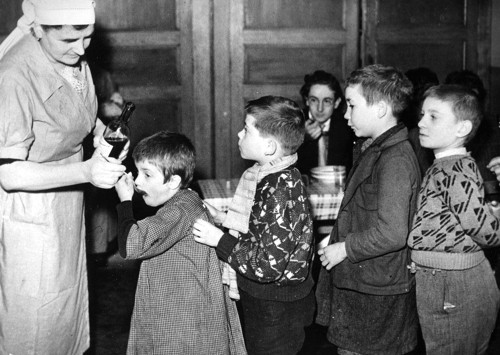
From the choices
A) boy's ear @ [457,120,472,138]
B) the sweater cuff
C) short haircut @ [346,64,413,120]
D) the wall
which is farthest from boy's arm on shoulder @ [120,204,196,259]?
the wall

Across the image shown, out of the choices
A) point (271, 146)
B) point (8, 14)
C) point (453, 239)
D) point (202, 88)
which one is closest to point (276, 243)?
point (271, 146)

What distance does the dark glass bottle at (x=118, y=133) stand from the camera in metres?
2.44

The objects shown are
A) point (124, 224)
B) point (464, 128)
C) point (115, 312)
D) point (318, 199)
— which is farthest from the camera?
point (115, 312)

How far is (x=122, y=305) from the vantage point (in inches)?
166

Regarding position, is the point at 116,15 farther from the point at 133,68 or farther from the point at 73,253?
the point at 73,253

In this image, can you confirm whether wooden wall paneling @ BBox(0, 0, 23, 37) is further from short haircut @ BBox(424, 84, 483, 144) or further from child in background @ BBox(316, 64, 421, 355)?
short haircut @ BBox(424, 84, 483, 144)

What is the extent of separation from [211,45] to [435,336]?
3.38 metres

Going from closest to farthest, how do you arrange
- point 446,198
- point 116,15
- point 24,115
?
point 24,115 → point 446,198 → point 116,15

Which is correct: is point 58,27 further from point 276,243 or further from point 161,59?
point 161,59

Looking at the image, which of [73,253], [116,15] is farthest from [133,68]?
[73,253]

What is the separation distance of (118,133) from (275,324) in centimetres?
91

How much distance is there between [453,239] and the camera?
2594 mm

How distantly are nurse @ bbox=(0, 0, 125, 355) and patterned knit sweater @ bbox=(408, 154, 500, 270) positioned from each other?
1.17 metres

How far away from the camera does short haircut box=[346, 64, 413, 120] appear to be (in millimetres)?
2693
